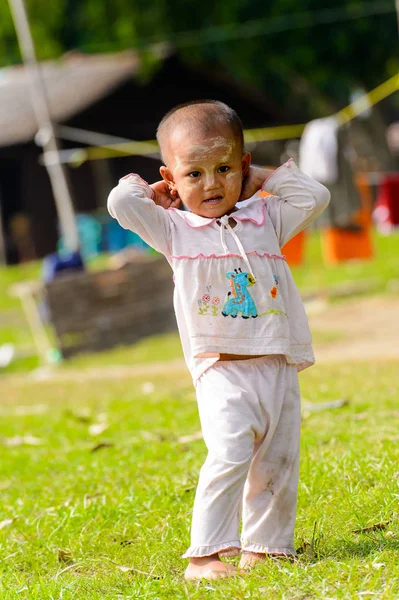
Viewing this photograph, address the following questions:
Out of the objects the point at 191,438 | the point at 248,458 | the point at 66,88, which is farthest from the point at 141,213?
the point at 66,88

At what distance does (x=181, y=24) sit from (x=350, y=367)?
68.1 feet

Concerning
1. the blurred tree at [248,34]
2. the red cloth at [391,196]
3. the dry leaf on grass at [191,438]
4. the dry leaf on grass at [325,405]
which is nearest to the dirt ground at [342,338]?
the dry leaf on grass at [325,405]

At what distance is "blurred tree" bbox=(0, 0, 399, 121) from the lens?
28156mm

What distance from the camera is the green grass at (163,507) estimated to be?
11.7ft

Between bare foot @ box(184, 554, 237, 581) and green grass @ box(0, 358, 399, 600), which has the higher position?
bare foot @ box(184, 554, 237, 581)

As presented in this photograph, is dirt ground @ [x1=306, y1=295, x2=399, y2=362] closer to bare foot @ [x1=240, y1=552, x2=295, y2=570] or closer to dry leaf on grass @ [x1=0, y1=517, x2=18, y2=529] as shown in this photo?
dry leaf on grass @ [x1=0, y1=517, x2=18, y2=529]

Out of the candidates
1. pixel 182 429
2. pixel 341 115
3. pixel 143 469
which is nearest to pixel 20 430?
pixel 182 429

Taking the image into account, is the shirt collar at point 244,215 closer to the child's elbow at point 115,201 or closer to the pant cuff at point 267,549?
the child's elbow at point 115,201

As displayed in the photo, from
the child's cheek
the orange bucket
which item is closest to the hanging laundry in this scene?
the orange bucket

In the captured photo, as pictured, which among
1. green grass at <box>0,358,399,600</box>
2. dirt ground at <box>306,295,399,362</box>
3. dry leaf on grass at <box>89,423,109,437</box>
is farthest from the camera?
dirt ground at <box>306,295,399,362</box>

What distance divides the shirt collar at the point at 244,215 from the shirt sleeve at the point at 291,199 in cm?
5

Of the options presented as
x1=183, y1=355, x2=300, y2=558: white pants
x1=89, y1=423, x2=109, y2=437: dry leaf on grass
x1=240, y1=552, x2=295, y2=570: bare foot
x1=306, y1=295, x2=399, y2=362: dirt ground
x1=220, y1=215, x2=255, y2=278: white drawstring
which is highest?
x1=220, y1=215, x2=255, y2=278: white drawstring

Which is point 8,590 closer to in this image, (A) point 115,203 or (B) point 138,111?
(A) point 115,203

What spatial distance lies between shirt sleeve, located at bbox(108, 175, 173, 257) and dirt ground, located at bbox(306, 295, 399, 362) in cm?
674
